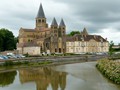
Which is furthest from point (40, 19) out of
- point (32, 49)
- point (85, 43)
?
point (32, 49)

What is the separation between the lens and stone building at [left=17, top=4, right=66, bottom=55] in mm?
75438

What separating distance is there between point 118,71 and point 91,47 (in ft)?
202

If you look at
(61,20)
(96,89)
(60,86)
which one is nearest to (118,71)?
(96,89)

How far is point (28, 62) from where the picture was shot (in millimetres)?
43344

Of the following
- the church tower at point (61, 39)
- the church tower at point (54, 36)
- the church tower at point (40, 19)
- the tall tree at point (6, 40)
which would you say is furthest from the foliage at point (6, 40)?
the church tower at point (61, 39)

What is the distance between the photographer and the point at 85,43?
81438 millimetres

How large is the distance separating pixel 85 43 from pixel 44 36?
46.0 feet

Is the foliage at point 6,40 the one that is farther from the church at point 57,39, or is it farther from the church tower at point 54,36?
the church tower at point 54,36

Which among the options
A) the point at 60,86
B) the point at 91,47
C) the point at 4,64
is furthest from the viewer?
the point at 91,47

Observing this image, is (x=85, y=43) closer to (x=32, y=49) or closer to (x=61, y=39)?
(x=61, y=39)

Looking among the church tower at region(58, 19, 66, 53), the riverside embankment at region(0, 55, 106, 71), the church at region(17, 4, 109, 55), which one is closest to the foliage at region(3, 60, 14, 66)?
the riverside embankment at region(0, 55, 106, 71)

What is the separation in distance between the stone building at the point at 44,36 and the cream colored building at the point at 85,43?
2.28 meters

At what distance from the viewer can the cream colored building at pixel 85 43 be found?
79.0 metres

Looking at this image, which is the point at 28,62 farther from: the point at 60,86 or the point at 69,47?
the point at 69,47
